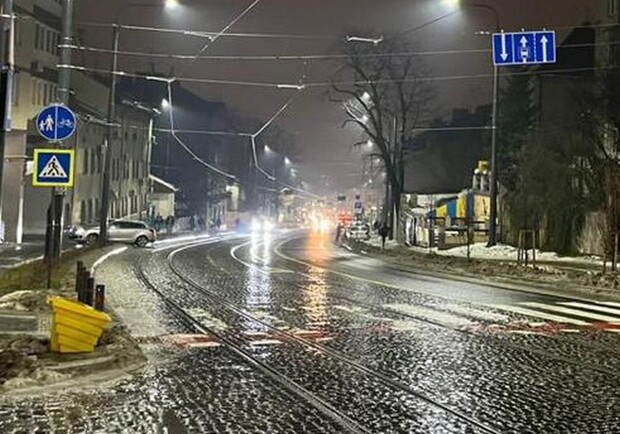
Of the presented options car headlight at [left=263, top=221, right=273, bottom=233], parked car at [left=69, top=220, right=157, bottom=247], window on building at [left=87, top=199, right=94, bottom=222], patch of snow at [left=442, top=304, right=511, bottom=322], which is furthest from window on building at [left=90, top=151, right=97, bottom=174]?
patch of snow at [left=442, top=304, right=511, bottom=322]

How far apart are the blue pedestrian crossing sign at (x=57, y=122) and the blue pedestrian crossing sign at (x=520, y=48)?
11105 millimetres

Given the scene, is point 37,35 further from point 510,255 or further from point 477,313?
point 477,313

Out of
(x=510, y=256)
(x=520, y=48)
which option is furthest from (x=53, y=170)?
(x=510, y=256)

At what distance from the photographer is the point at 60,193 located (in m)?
18.6

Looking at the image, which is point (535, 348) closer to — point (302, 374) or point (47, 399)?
point (302, 374)

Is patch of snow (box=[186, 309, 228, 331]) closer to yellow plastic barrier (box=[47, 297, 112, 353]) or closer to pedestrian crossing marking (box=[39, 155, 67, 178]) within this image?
pedestrian crossing marking (box=[39, 155, 67, 178])

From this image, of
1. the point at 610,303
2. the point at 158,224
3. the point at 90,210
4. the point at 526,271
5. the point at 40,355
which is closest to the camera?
the point at 40,355

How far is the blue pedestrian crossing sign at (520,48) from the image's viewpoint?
21359 millimetres

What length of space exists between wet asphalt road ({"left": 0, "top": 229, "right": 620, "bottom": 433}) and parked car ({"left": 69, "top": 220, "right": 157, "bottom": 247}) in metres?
29.4

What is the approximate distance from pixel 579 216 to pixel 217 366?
94.7 feet

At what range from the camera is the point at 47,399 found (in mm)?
7969

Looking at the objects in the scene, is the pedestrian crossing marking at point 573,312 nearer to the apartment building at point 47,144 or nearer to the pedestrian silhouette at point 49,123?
the pedestrian silhouette at point 49,123

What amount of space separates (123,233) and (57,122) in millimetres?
32651

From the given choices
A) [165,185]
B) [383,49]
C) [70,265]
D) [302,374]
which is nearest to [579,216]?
[383,49]
